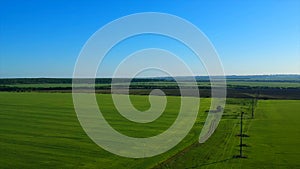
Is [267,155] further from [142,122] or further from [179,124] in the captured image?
[142,122]

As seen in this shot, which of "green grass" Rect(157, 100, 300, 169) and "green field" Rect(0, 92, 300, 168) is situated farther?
"green grass" Rect(157, 100, 300, 169)

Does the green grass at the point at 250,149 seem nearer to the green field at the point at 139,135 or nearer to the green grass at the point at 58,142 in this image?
the green field at the point at 139,135

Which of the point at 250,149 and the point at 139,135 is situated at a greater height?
the point at 139,135

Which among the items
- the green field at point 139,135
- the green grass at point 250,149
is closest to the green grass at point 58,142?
the green field at point 139,135

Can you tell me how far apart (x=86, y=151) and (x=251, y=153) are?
1471cm

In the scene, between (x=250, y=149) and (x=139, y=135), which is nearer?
(x=250, y=149)

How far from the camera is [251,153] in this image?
32.4m

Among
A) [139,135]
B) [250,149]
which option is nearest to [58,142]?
[139,135]

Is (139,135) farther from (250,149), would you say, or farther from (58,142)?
(250,149)

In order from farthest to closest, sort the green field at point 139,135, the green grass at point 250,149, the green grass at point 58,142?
the green grass at point 250,149
the green field at point 139,135
the green grass at point 58,142

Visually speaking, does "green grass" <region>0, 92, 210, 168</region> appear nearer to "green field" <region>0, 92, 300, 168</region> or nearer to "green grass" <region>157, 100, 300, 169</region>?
"green field" <region>0, 92, 300, 168</region>

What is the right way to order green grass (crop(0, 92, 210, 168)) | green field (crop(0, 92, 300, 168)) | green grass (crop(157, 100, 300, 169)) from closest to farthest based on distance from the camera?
green grass (crop(0, 92, 210, 168)) → green field (crop(0, 92, 300, 168)) → green grass (crop(157, 100, 300, 169))

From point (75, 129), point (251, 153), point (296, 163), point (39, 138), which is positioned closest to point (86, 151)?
point (39, 138)

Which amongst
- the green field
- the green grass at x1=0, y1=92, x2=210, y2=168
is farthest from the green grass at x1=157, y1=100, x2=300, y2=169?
the green grass at x1=0, y1=92, x2=210, y2=168
